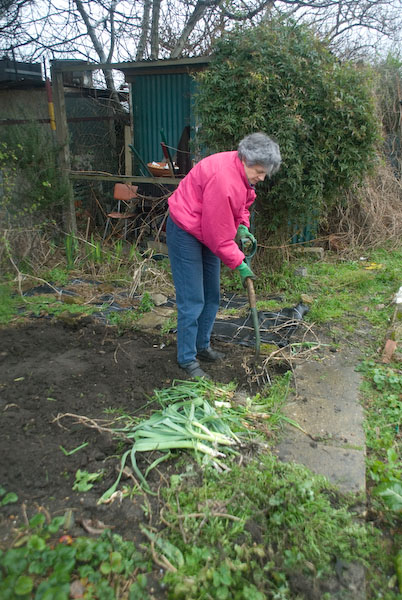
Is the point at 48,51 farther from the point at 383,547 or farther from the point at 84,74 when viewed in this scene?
the point at 383,547

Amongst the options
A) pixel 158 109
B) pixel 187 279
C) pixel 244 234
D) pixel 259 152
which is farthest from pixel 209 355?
pixel 158 109

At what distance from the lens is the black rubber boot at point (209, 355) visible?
138 inches

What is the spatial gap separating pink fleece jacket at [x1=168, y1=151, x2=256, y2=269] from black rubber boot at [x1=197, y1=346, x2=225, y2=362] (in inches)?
33.2

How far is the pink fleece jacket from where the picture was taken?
278 cm

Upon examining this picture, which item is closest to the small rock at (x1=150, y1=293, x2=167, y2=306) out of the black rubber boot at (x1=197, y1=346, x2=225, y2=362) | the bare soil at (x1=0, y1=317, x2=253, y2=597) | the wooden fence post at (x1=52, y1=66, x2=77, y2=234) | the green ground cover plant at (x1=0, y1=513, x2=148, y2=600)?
the bare soil at (x1=0, y1=317, x2=253, y2=597)

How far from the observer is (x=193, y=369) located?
319 cm

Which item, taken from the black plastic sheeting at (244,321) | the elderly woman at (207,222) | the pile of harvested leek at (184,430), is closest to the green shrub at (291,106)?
the black plastic sheeting at (244,321)

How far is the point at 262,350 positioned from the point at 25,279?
3053 millimetres

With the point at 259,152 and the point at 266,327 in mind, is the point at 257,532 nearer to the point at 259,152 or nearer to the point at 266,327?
the point at 259,152

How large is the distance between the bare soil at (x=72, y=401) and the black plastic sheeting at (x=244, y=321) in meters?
0.26

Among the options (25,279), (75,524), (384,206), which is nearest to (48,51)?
(25,279)

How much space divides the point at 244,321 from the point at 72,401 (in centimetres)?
205

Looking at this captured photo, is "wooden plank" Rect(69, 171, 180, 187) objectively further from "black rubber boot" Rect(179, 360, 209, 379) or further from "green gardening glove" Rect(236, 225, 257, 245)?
"black rubber boot" Rect(179, 360, 209, 379)

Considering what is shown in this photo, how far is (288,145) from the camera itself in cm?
477
